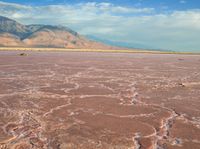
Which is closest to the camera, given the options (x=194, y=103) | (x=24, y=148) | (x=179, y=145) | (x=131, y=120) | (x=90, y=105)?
(x=24, y=148)

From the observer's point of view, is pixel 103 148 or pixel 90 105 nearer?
pixel 103 148

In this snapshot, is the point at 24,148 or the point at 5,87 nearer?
the point at 24,148

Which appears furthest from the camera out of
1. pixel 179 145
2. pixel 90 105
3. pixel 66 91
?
pixel 66 91

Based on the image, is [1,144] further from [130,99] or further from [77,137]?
[130,99]

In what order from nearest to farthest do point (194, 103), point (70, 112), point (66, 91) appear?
point (70, 112) < point (194, 103) < point (66, 91)

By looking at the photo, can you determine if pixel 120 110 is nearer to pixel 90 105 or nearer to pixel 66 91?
pixel 90 105

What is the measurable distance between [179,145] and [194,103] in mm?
6340

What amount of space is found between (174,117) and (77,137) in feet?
14.2

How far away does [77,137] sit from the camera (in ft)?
29.4

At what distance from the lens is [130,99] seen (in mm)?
15023

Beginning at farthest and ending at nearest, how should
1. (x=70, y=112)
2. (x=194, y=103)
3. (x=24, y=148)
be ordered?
(x=194, y=103) < (x=70, y=112) < (x=24, y=148)

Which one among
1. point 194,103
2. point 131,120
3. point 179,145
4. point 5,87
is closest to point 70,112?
point 131,120

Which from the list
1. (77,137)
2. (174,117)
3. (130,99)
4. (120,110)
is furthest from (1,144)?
(130,99)

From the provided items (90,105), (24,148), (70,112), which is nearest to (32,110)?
(70,112)
